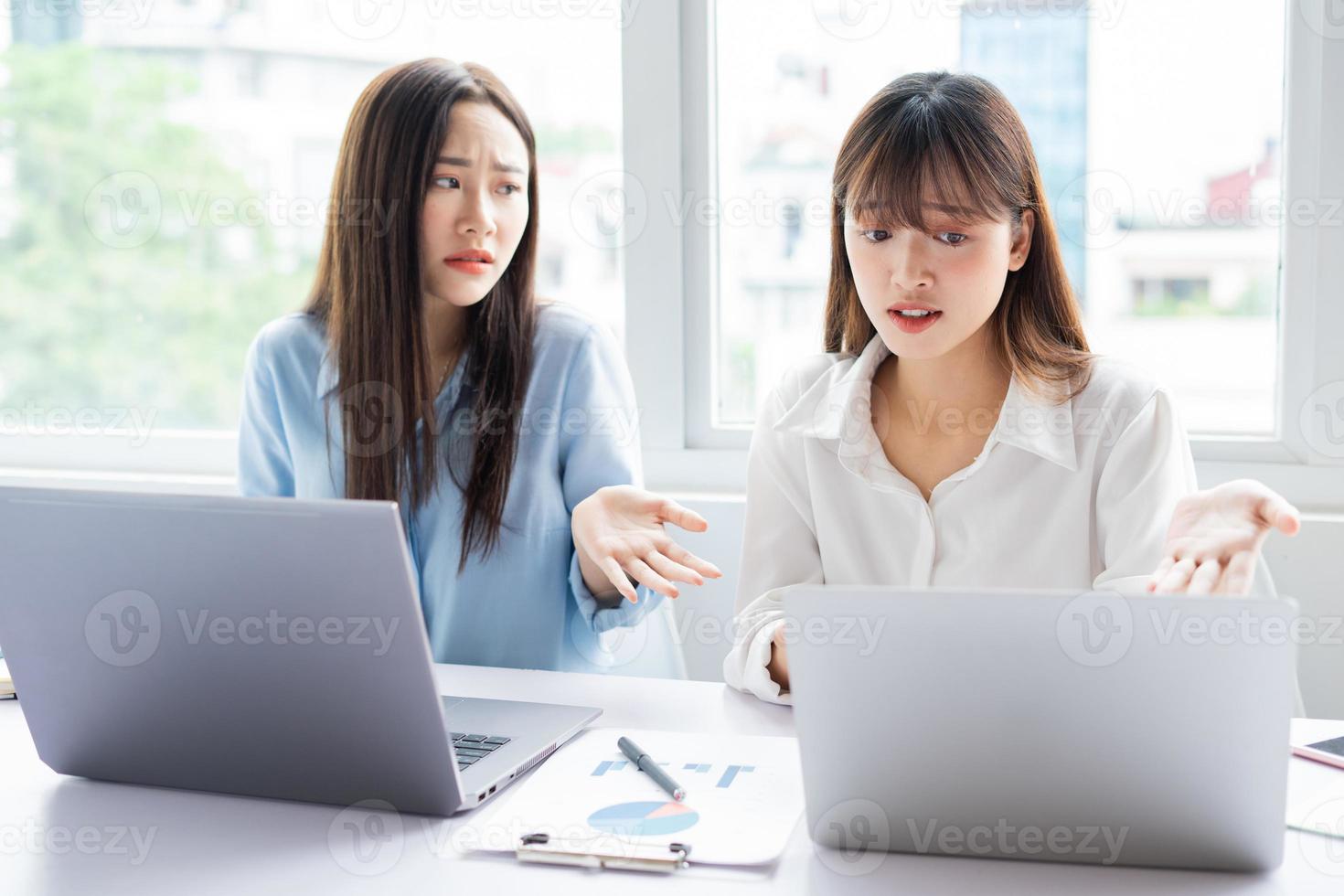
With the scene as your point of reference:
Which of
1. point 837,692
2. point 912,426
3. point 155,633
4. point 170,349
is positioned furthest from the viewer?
point 170,349

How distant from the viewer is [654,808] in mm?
977

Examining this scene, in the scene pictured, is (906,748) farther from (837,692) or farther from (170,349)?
(170,349)

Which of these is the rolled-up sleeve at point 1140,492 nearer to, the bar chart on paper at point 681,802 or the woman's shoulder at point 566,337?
the bar chart on paper at point 681,802

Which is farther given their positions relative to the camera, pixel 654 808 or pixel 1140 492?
pixel 1140 492

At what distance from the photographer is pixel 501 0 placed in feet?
7.86

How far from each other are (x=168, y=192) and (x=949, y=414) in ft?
6.30

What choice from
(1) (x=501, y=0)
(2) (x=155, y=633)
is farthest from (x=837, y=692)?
(1) (x=501, y=0)

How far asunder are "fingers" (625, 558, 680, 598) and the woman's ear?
0.63 metres

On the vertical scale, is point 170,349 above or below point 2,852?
above

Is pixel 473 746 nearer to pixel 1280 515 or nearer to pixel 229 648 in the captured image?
pixel 229 648

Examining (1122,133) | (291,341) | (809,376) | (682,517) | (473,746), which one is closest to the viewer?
(473,746)

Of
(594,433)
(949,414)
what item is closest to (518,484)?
(594,433)

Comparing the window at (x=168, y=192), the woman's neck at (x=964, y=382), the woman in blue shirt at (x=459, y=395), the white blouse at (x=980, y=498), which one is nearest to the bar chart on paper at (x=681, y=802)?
the white blouse at (x=980, y=498)

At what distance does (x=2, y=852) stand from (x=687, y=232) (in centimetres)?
162
